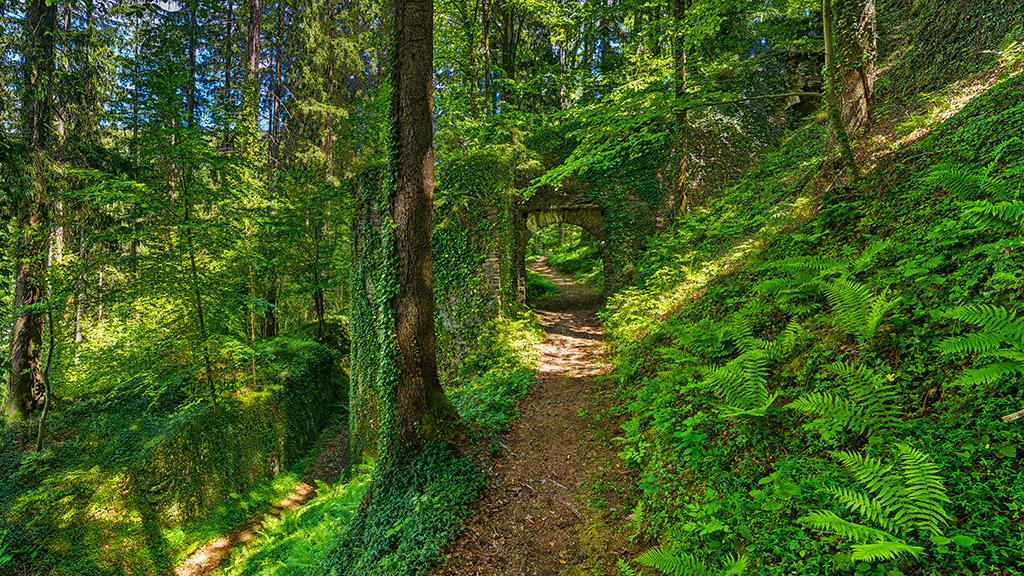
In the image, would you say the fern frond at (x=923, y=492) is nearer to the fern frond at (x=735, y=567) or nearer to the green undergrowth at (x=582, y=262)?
the fern frond at (x=735, y=567)

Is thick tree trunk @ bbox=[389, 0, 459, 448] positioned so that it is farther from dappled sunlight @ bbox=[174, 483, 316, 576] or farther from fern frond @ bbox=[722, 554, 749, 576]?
dappled sunlight @ bbox=[174, 483, 316, 576]

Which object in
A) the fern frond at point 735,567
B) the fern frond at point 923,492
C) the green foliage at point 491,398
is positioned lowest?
the green foliage at point 491,398

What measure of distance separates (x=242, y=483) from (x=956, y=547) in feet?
35.6

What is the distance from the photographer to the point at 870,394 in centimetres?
220

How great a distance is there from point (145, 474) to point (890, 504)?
1032 centimetres

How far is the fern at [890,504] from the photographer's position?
157 cm

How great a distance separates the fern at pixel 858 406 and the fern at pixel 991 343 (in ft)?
1.09

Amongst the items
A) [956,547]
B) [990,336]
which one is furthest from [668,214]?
[956,547]

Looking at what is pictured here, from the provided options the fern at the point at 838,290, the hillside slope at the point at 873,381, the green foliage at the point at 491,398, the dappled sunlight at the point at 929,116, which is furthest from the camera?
the green foliage at the point at 491,398

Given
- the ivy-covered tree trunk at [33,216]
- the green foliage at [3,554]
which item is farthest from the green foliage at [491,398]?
the ivy-covered tree trunk at [33,216]

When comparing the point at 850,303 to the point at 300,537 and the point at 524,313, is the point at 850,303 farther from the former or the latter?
the point at 300,537

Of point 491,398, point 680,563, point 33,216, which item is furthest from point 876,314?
point 33,216

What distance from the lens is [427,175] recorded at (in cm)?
415

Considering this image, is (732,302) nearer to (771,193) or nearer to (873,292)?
(873,292)
